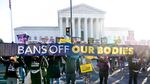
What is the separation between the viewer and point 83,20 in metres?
132

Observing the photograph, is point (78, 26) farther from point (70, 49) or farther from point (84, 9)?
point (70, 49)

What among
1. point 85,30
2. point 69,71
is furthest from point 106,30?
point 69,71

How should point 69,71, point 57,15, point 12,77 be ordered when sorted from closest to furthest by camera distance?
point 12,77 < point 69,71 < point 57,15

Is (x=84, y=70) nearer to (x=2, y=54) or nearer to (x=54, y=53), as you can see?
(x=54, y=53)

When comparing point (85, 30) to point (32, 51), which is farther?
point (85, 30)

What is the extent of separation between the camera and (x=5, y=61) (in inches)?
618

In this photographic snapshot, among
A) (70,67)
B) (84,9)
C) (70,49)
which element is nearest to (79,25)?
(84,9)

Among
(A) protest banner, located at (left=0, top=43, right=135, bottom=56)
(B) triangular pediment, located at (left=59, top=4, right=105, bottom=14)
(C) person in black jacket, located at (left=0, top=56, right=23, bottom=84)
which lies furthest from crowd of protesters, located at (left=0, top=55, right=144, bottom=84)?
(B) triangular pediment, located at (left=59, top=4, right=105, bottom=14)

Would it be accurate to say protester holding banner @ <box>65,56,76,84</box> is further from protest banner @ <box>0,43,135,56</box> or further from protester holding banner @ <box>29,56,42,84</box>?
protester holding banner @ <box>29,56,42,84</box>

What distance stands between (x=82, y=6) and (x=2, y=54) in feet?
380

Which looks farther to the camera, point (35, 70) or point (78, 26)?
point (78, 26)

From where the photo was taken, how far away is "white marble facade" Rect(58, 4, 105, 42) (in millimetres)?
128375

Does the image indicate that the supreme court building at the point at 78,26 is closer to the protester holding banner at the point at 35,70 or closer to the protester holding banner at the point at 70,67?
the protester holding banner at the point at 70,67

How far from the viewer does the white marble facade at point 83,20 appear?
12838 cm
